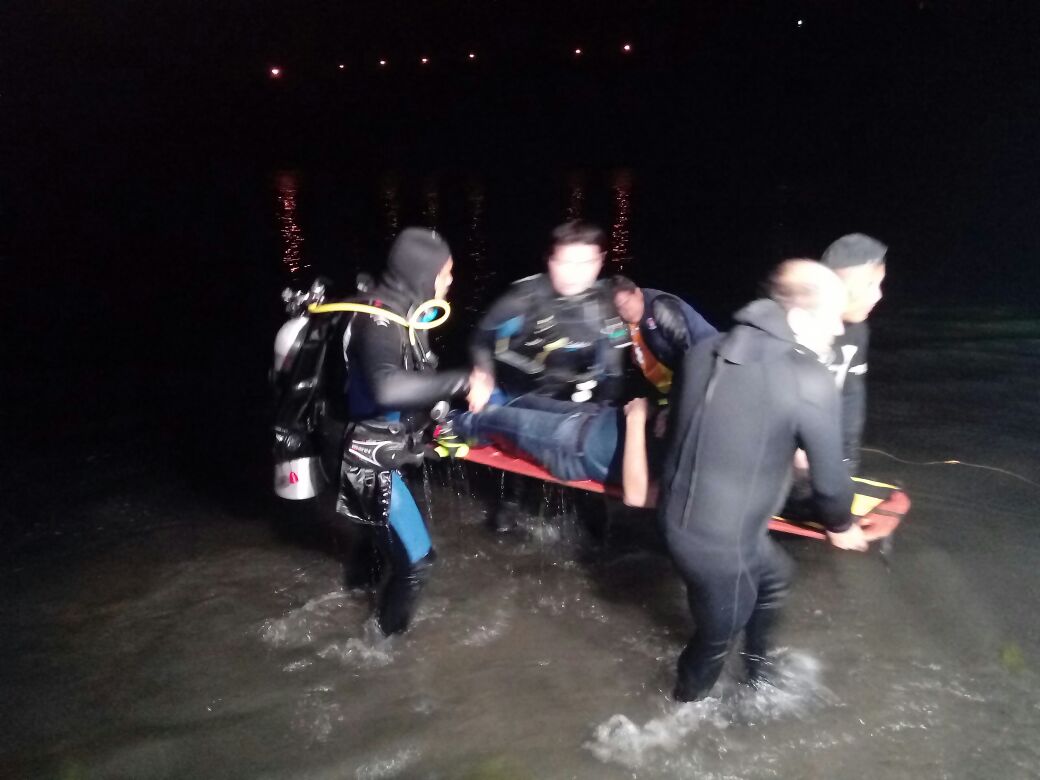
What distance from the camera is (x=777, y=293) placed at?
116 inches

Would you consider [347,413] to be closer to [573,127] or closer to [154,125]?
[573,127]

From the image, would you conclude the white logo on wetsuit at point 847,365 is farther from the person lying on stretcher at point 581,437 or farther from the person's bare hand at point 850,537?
the person's bare hand at point 850,537

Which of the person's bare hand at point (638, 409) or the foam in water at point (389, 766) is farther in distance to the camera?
the person's bare hand at point (638, 409)

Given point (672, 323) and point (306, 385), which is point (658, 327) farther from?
point (306, 385)

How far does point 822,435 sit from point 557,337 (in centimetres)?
217

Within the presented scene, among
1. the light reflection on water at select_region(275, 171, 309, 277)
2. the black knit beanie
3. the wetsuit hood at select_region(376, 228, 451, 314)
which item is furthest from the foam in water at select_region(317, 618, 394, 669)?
the light reflection on water at select_region(275, 171, 309, 277)

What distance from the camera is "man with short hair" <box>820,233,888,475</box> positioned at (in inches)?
144

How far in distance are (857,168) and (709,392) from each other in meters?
30.3

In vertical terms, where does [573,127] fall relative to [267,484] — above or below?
above

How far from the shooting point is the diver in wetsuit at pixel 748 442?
2.65 metres

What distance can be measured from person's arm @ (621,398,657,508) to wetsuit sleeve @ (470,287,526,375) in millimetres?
1089

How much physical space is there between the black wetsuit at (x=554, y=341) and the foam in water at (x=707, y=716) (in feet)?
5.95

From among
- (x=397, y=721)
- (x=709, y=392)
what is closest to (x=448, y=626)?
(x=397, y=721)

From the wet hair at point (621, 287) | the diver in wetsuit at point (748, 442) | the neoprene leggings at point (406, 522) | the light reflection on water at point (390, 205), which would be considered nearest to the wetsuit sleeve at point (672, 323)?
the wet hair at point (621, 287)
